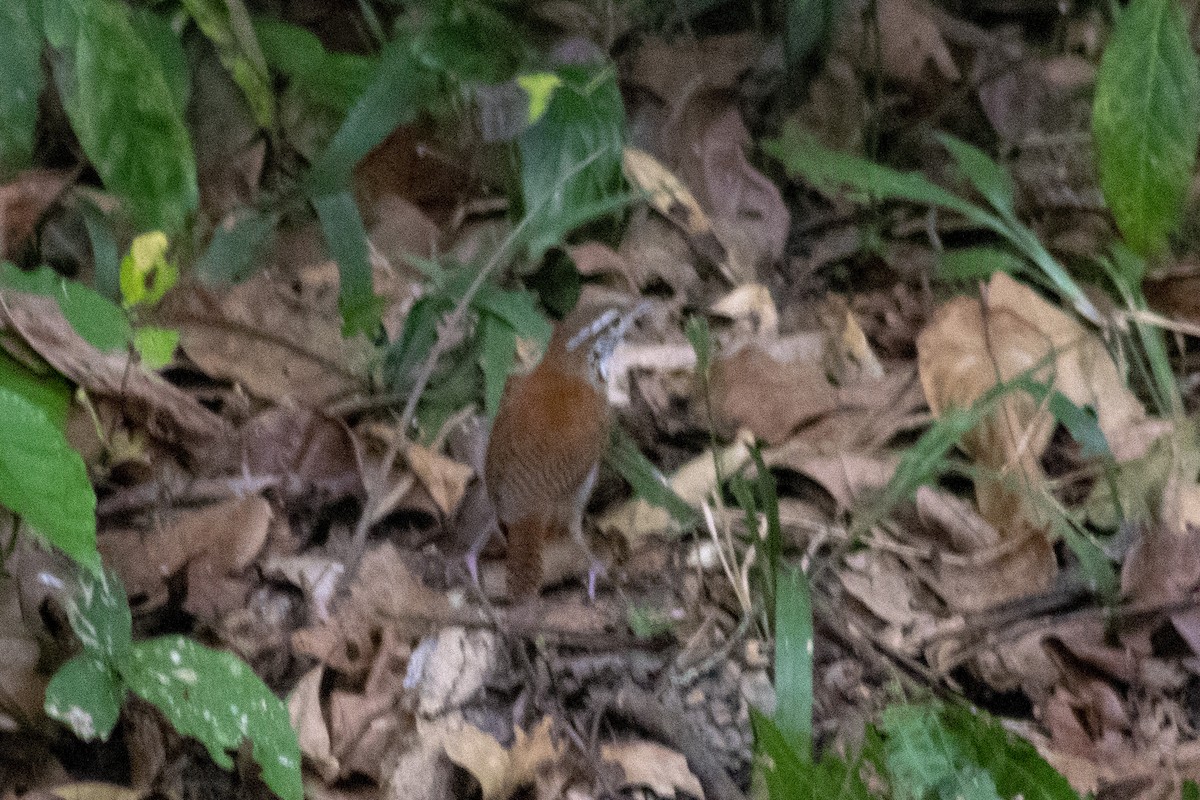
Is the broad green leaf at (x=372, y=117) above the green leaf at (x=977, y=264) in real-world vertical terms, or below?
above

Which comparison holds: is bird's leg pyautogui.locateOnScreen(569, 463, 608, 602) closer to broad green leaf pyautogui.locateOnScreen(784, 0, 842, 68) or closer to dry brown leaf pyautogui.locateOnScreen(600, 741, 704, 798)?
dry brown leaf pyautogui.locateOnScreen(600, 741, 704, 798)

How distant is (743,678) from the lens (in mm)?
1510

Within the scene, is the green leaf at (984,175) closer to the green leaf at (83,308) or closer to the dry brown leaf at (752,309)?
the dry brown leaf at (752,309)

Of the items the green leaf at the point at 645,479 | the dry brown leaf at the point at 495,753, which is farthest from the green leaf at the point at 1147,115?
the dry brown leaf at the point at 495,753

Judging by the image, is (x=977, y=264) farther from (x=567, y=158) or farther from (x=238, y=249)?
(x=238, y=249)

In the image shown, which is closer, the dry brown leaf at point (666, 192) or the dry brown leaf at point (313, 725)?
the dry brown leaf at point (313, 725)

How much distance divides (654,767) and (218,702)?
2.13 ft

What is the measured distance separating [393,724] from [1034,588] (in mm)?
1154

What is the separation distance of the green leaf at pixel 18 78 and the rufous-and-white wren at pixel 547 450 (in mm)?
1030

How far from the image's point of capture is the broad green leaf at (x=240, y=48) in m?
1.81

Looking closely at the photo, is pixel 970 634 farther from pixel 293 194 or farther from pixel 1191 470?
pixel 293 194

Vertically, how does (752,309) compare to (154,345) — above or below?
below

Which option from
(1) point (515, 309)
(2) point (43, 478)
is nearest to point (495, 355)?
(1) point (515, 309)

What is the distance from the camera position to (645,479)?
70.5 inches
